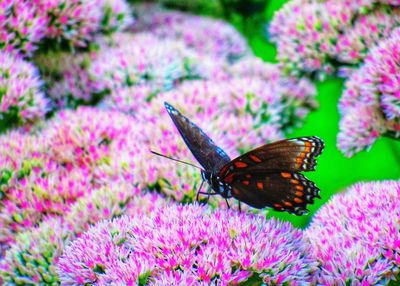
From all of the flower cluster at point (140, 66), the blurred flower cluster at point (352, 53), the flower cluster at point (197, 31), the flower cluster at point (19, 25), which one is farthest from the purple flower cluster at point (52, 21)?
the blurred flower cluster at point (352, 53)

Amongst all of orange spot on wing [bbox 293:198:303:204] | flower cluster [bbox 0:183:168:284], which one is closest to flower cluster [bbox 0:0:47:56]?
flower cluster [bbox 0:183:168:284]

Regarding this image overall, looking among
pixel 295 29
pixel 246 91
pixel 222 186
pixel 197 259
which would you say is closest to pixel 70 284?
pixel 197 259

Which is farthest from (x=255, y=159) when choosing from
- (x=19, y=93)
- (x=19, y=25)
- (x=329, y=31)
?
(x=19, y=25)

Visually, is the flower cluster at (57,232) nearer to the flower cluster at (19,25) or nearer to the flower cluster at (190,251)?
the flower cluster at (190,251)

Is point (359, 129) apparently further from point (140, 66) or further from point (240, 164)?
point (140, 66)

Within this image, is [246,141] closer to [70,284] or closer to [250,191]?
[250,191]
